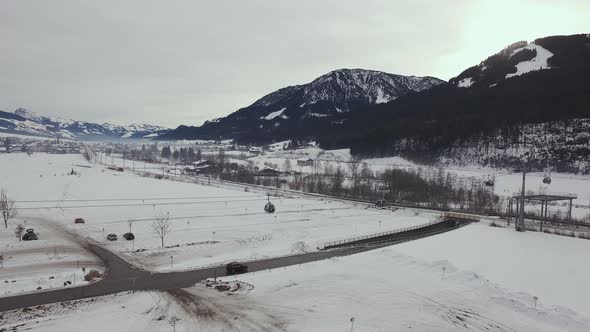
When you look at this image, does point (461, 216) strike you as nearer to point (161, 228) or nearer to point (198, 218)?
point (198, 218)

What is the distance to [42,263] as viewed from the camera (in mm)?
31891

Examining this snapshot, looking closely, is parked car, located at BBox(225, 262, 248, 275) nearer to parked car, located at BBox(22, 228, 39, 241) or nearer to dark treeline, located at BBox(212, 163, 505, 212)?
parked car, located at BBox(22, 228, 39, 241)

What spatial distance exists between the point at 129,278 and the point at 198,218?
86.1 feet

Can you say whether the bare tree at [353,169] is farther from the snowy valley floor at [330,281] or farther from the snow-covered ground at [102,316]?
the snow-covered ground at [102,316]

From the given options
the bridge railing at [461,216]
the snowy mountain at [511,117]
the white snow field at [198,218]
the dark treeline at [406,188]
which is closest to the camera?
the white snow field at [198,218]

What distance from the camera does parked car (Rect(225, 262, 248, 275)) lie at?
102ft

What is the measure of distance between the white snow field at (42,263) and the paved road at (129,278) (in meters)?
1.14

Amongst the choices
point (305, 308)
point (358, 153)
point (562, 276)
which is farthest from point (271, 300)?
point (358, 153)

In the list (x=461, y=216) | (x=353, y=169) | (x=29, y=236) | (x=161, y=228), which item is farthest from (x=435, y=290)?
(x=353, y=169)

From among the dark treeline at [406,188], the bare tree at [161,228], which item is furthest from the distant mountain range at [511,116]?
the bare tree at [161,228]

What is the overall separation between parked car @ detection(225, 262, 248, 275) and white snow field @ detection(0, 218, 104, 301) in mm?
9233

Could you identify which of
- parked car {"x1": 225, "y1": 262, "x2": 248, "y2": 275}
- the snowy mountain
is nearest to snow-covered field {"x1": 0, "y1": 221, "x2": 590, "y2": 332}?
parked car {"x1": 225, "y1": 262, "x2": 248, "y2": 275}

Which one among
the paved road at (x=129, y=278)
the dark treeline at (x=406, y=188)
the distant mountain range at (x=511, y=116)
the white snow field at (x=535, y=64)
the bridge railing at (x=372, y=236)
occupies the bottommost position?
the bridge railing at (x=372, y=236)

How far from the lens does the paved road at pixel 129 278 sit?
24.5 meters
